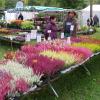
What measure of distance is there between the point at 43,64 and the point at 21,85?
1.09m

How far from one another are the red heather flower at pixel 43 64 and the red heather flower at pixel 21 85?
648 millimetres

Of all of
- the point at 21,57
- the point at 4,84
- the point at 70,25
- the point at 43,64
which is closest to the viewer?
the point at 4,84

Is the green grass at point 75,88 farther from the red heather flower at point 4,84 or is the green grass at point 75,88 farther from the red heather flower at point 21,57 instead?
the red heather flower at point 4,84

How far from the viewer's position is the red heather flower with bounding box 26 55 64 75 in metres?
5.86

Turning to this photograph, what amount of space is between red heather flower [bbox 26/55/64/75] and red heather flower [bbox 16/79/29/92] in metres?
0.65

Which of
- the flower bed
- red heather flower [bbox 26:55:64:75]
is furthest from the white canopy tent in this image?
red heather flower [bbox 26:55:64:75]

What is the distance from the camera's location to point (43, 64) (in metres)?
6.03

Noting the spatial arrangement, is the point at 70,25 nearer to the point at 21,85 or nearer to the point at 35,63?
the point at 35,63

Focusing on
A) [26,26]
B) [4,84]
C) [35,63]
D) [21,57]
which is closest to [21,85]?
[4,84]

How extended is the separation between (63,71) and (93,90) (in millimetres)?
1346

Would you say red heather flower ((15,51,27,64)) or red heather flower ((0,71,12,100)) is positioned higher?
red heather flower ((15,51,27,64))

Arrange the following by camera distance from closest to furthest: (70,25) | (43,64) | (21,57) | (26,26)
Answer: (43,64), (21,57), (70,25), (26,26)

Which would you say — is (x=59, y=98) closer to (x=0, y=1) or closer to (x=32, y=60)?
(x=32, y=60)

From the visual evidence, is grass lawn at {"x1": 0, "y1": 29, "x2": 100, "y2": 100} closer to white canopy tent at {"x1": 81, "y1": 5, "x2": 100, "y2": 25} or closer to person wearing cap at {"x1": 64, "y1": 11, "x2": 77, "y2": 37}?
person wearing cap at {"x1": 64, "y1": 11, "x2": 77, "y2": 37}
